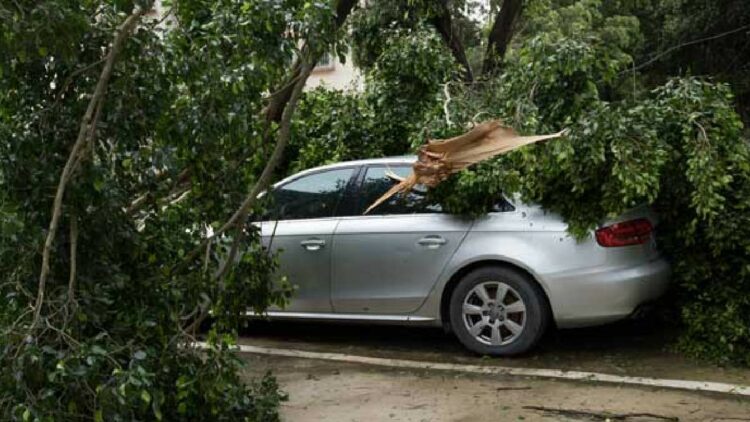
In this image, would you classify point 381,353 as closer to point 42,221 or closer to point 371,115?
point 371,115

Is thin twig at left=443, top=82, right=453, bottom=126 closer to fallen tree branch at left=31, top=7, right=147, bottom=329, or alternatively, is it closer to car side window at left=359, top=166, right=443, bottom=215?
car side window at left=359, top=166, right=443, bottom=215

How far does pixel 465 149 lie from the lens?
575 cm

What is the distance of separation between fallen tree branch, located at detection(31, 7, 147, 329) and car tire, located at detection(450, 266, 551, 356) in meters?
3.27

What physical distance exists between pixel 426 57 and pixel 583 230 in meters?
2.55

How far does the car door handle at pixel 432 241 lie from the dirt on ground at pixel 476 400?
0.96m

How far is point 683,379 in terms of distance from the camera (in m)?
5.70

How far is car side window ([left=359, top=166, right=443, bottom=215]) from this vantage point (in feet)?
21.7

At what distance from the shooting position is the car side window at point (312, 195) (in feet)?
22.8

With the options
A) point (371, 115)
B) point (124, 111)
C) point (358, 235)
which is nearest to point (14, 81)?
point (124, 111)

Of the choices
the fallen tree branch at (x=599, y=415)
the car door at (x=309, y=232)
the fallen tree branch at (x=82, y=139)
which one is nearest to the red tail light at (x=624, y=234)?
the fallen tree branch at (x=599, y=415)

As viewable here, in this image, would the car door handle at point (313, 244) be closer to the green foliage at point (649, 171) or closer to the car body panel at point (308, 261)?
the car body panel at point (308, 261)

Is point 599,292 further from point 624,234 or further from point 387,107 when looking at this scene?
point 387,107

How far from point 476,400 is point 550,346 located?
63.6 inches

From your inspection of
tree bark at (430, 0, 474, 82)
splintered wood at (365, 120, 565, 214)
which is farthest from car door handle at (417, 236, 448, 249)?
tree bark at (430, 0, 474, 82)
